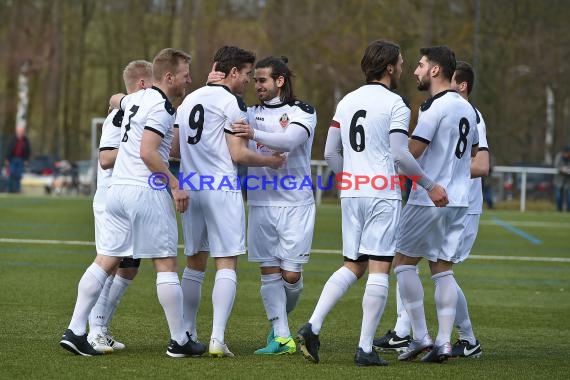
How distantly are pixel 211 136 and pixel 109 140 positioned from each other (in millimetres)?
796

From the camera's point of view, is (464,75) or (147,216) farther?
(464,75)

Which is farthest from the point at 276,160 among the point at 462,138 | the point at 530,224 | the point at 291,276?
the point at 530,224

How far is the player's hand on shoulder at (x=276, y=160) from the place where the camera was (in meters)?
8.43

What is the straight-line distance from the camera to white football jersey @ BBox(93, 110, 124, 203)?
8.59m

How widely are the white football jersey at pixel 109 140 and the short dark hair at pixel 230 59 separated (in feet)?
2.65

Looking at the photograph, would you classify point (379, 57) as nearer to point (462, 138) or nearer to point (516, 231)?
point (462, 138)

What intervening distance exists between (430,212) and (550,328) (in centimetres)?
264

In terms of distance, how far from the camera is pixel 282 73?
8680 millimetres

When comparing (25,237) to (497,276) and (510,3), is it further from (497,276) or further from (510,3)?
(510,3)

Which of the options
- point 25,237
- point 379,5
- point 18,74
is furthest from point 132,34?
point 25,237

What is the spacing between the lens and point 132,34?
161 feet

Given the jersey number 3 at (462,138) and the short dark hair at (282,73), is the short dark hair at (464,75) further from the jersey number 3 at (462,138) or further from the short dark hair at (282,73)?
the short dark hair at (282,73)

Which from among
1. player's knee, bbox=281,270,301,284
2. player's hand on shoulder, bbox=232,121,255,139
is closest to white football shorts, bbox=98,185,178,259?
player's hand on shoulder, bbox=232,121,255,139

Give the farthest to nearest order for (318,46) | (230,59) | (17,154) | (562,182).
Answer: (318,46), (17,154), (562,182), (230,59)
